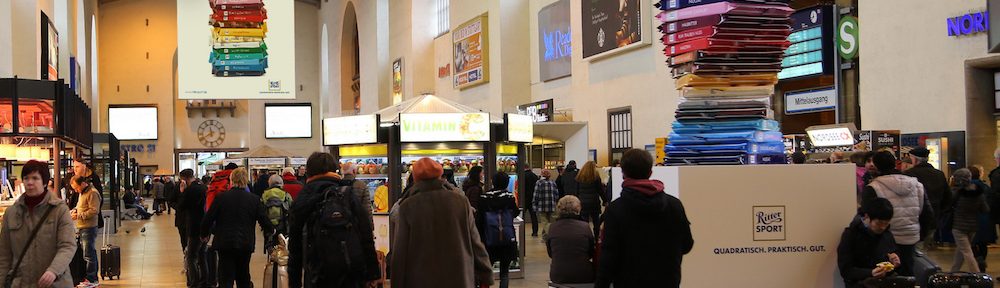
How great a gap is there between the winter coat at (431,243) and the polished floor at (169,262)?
5.10 meters

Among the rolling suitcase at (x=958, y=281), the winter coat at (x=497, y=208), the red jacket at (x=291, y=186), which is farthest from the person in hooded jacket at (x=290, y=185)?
the rolling suitcase at (x=958, y=281)

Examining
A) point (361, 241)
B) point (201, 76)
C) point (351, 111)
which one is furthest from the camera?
point (351, 111)

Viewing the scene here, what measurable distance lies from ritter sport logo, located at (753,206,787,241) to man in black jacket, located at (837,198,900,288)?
324 mm

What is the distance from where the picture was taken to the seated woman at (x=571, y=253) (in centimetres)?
707

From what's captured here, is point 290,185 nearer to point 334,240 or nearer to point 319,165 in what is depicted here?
point 319,165

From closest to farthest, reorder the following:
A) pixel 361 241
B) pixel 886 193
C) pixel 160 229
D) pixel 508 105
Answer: pixel 361 241 → pixel 886 193 → pixel 160 229 → pixel 508 105

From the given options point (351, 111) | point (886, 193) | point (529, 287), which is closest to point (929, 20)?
point (529, 287)

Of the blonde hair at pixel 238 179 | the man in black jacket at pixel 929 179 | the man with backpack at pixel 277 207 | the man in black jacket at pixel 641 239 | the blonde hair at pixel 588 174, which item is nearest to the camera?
the man in black jacket at pixel 641 239

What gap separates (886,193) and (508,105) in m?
22.2

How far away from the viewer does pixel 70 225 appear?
5129 millimetres

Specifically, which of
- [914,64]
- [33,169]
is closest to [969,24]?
[914,64]

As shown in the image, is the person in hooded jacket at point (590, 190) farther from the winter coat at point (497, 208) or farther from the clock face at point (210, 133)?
the clock face at point (210, 133)

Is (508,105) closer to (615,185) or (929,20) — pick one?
(929,20)

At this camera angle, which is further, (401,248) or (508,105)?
(508,105)
